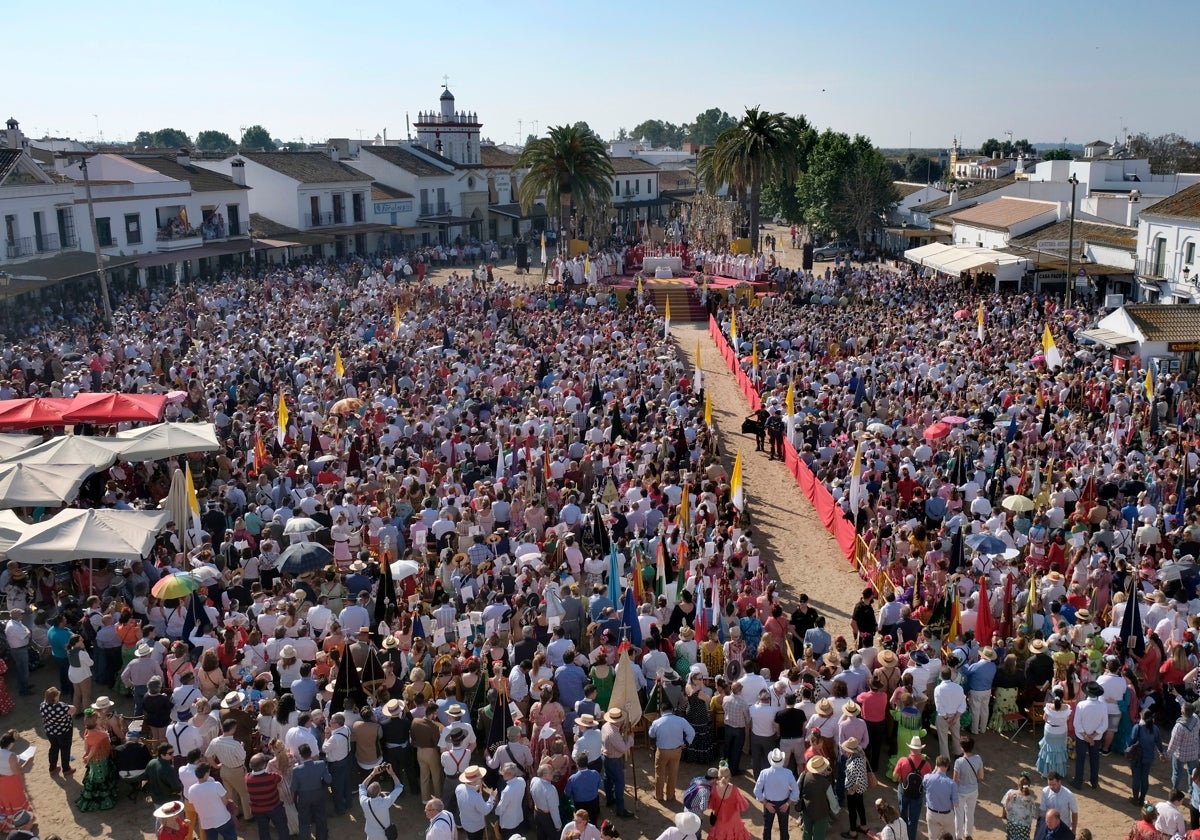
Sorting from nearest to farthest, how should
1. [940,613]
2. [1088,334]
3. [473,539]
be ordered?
[940,613] < [473,539] < [1088,334]

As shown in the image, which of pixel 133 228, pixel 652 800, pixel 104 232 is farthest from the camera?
pixel 133 228

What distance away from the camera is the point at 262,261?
48.4 meters

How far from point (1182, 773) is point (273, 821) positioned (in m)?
8.56

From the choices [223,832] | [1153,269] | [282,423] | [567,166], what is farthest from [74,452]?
[567,166]

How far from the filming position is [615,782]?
32.6ft

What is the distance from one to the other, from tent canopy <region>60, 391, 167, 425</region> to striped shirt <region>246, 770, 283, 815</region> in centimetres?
1009

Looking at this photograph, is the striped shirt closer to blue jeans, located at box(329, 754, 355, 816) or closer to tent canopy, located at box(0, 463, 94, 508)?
blue jeans, located at box(329, 754, 355, 816)

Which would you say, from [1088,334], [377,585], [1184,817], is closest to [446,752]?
[377,585]

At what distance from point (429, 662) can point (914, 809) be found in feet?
16.4

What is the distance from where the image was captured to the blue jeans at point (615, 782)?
9.88m

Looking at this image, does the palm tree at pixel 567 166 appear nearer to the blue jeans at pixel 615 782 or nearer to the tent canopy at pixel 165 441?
the tent canopy at pixel 165 441

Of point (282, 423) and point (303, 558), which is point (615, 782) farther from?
point (282, 423)

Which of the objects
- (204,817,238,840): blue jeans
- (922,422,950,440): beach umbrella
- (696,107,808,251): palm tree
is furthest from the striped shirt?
(696,107,808,251): palm tree

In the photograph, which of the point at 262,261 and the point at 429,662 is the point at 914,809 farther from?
the point at 262,261
